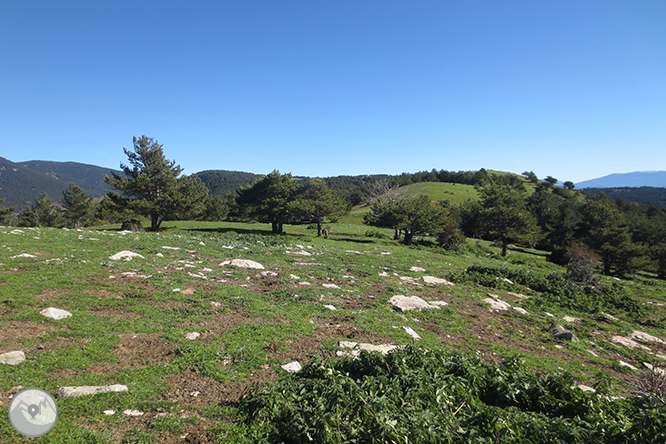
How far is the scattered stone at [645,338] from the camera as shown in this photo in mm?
10562

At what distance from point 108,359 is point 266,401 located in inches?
152

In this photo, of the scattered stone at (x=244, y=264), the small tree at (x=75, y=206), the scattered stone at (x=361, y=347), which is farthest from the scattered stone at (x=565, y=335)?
the small tree at (x=75, y=206)

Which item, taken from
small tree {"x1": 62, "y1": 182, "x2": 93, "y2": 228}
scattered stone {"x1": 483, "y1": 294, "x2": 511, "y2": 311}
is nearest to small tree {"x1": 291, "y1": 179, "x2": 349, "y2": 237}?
scattered stone {"x1": 483, "y1": 294, "x2": 511, "y2": 311}

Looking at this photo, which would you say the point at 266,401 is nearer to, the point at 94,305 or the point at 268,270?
the point at 94,305

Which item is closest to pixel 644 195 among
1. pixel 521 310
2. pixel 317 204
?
pixel 317 204

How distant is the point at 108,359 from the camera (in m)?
5.84

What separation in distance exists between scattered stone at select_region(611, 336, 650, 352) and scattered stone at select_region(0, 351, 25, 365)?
1704 cm

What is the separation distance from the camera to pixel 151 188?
115 ft

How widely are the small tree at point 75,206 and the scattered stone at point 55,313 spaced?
8641cm

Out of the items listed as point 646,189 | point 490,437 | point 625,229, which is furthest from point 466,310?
point 646,189

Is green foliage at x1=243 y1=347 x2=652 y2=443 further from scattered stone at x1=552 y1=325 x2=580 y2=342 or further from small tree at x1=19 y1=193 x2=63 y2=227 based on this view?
small tree at x1=19 y1=193 x2=63 y2=227

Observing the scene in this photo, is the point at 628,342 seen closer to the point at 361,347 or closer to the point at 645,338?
the point at 645,338

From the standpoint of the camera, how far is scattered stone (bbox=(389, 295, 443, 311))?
11344mm

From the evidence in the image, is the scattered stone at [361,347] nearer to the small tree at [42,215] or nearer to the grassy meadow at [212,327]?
the grassy meadow at [212,327]
